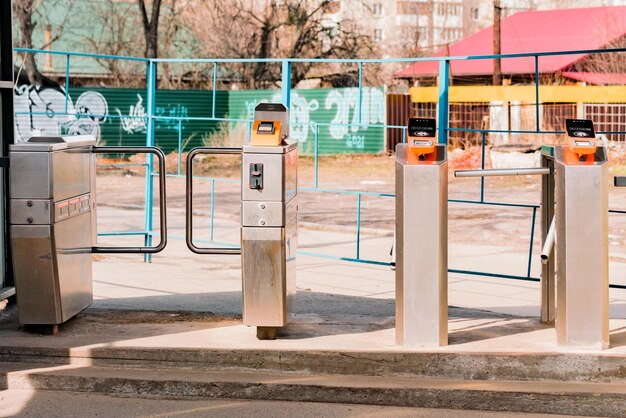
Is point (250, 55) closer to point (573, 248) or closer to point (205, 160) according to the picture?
point (205, 160)

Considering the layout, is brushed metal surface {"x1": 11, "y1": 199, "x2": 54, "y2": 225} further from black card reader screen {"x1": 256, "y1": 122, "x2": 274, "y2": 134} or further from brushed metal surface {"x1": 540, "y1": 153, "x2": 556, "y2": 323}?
brushed metal surface {"x1": 540, "y1": 153, "x2": 556, "y2": 323}

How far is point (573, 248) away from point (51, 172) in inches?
115

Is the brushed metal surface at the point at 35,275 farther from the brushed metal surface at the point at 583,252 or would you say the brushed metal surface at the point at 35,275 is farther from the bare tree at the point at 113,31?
the bare tree at the point at 113,31

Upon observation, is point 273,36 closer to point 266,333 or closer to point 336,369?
point 266,333

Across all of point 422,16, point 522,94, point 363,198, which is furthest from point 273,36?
point 422,16

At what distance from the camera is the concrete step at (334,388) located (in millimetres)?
5285

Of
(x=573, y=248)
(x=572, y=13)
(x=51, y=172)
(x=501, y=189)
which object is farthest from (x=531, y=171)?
(x=572, y=13)

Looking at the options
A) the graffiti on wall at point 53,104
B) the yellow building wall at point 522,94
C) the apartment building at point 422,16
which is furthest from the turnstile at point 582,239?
the apartment building at point 422,16

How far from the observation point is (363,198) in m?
20.0

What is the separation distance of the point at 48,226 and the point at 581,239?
297 centimetres

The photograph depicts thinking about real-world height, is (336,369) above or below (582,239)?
below

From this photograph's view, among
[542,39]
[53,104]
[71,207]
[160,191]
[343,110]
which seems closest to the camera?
[71,207]

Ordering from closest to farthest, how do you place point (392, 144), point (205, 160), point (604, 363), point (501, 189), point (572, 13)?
point (604, 363), point (501, 189), point (205, 160), point (392, 144), point (572, 13)

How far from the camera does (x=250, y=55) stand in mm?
36531
